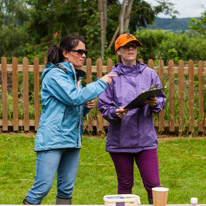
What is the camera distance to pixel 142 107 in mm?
3605

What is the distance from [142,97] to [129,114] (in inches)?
14.8

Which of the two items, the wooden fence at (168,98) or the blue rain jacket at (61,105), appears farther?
the wooden fence at (168,98)

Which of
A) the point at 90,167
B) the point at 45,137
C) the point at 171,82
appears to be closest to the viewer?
the point at 45,137

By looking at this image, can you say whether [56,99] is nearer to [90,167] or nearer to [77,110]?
[77,110]

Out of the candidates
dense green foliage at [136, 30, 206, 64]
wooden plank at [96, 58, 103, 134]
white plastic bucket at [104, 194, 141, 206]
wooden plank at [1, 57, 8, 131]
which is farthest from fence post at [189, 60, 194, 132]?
white plastic bucket at [104, 194, 141, 206]

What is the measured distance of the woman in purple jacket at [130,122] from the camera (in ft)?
11.7

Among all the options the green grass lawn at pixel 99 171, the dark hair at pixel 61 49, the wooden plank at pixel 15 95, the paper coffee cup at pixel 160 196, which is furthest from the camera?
the wooden plank at pixel 15 95

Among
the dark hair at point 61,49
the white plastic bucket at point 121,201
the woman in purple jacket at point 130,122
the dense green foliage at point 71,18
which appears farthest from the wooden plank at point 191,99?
the white plastic bucket at point 121,201

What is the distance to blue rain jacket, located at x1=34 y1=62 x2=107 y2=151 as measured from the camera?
3.17 m

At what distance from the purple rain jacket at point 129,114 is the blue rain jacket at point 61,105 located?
41 centimetres

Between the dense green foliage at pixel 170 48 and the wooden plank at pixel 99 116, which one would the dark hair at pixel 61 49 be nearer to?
the wooden plank at pixel 99 116

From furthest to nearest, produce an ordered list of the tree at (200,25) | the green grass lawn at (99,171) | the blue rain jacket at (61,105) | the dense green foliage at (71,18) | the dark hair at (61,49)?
1. the tree at (200,25)
2. the dense green foliage at (71,18)
3. the green grass lawn at (99,171)
4. the dark hair at (61,49)
5. the blue rain jacket at (61,105)

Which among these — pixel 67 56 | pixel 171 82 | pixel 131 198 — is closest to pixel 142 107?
pixel 67 56

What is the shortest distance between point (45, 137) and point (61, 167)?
39 cm
